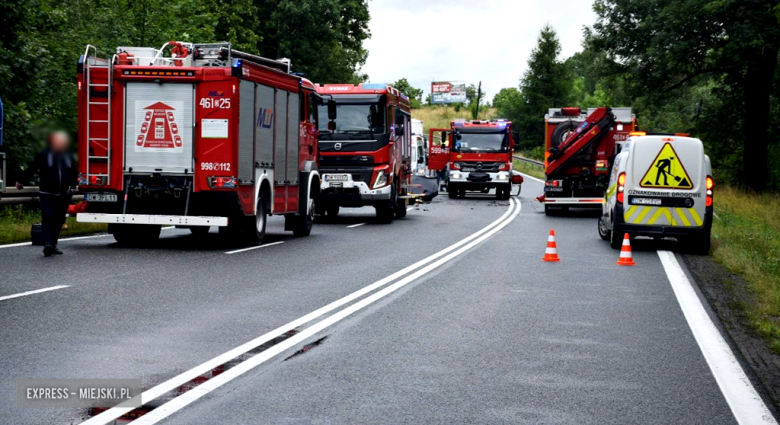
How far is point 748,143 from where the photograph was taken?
123ft

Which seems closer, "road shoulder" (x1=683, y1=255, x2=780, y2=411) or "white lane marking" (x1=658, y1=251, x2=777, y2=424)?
"white lane marking" (x1=658, y1=251, x2=777, y2=424)

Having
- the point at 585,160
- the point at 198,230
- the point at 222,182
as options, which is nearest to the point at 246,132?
the point at 222,182

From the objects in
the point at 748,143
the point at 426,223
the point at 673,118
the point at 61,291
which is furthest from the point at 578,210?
the point at 673,118

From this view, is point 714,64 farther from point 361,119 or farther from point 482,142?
point 361,119

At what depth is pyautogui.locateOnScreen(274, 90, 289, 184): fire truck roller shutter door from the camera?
1841 centimetres

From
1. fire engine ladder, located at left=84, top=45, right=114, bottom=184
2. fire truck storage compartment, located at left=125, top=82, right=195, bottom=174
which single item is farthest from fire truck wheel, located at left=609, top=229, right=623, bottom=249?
fire engine ladder, located at left=84, top=45, right=114, bottom=184

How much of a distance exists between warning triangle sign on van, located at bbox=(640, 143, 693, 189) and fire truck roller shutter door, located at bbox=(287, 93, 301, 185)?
639 cm

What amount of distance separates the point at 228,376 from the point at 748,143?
112ft

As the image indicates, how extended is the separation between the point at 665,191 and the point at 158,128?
8584 mm

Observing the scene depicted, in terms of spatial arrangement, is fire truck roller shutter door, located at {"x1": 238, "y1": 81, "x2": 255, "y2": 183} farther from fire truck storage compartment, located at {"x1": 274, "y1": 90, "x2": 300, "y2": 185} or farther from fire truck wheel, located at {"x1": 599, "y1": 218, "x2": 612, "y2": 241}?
fire truck wheel, located at {"x1": 599, "y1": 218, "x2": 612, "y2": 241}

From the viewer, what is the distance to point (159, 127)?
53.7 feet

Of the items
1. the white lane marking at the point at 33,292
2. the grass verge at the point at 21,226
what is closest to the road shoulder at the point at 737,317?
the white lane marking at the point at 33,292

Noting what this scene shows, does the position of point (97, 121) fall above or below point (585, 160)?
above

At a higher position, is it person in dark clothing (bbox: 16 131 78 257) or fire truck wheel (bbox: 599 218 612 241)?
person in dark clothing (bbox: 16 131 78 257)
